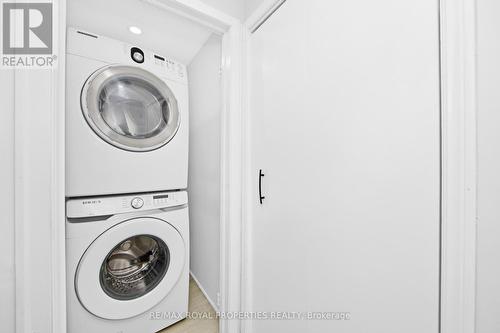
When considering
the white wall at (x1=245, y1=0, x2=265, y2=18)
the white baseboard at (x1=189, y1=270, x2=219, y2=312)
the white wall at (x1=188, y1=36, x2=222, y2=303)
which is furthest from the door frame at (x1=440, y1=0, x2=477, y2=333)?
the white baseboard at (x1=189, y1=270, x2=219, y2=312)

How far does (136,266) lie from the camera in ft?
4.03

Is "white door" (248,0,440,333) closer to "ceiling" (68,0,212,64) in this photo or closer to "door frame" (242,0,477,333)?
"door frame" (242,0,477,333)

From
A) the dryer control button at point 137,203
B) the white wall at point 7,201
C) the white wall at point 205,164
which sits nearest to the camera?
the white wall at point 7,201

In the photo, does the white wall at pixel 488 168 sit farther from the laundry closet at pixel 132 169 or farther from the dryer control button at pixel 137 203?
the dryer control button at pixel 137 203

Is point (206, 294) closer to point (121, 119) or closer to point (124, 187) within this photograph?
point (124, 187)

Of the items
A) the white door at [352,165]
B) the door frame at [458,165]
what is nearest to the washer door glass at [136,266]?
the white door at [352,165]

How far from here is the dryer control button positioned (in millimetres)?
1058

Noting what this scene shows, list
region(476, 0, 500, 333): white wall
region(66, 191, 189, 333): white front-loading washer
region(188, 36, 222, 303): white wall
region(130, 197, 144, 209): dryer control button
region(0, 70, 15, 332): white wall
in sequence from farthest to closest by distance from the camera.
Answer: region(188, 36, 222, 303): white wall
region(130, 197, 144, 209): dryer control button
region(66, 191, 189, 333): white front-loading washer
region(0, 70, 15, 332): white wall
region(476, 0, 500, 333): white wall

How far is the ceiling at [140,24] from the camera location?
1141 mm

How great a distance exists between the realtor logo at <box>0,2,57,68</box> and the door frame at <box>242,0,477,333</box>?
1137 mm

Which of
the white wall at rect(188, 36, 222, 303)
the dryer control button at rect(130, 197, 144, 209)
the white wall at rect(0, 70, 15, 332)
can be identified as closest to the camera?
the white wall at rect(0, 70, 15, 332)

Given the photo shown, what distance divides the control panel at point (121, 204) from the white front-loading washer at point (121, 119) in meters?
0.04

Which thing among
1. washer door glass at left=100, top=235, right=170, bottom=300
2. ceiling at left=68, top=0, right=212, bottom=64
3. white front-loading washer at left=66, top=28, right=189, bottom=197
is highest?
ceiling at left=68, top=0, right=212, bottom=64

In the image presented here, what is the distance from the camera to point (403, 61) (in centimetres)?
49
